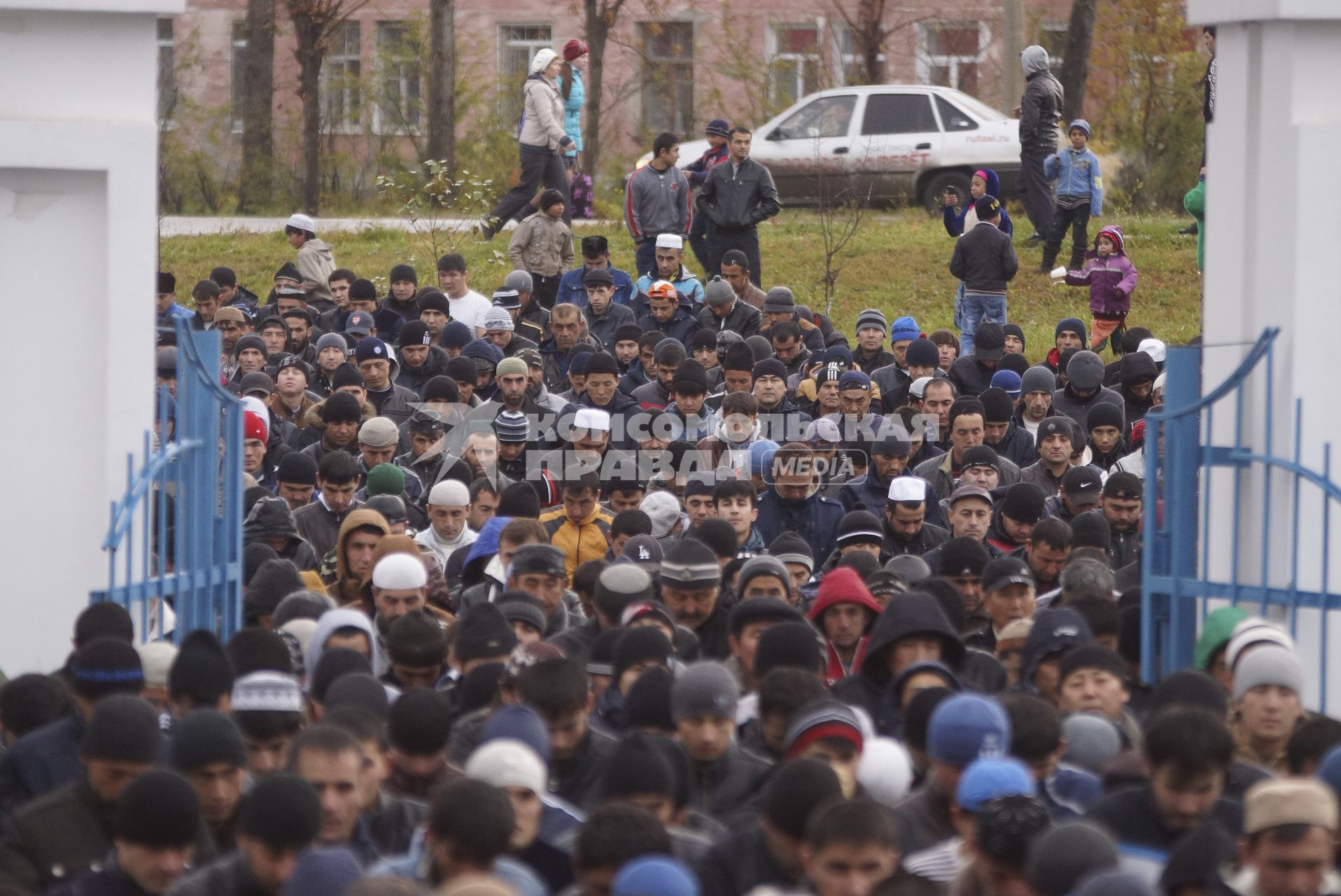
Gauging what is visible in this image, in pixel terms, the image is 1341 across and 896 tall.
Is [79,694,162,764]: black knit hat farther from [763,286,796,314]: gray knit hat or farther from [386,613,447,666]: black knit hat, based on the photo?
[763,286,796,314]: gray knit hat

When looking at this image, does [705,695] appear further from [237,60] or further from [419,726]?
[237,60]

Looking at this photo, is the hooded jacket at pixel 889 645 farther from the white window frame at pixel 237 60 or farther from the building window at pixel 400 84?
the white window frame at pixel 237 60

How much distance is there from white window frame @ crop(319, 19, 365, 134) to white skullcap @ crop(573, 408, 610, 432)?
21438 millimetres

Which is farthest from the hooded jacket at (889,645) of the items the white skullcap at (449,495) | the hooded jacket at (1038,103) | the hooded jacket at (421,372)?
the hooded jacket at (1038,103)

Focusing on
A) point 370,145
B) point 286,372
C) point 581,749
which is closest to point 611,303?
point 286,372

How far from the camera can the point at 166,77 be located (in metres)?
34.6

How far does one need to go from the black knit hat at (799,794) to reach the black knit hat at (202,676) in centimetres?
219

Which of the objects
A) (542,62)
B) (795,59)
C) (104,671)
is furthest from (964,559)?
(795,59)

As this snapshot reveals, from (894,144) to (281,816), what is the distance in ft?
71.1

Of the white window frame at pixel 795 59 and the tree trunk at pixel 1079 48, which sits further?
the white window frame at pixel 795 59

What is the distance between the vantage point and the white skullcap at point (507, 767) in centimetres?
609

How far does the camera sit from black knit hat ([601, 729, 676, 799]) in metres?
6.21

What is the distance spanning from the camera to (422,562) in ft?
31.6

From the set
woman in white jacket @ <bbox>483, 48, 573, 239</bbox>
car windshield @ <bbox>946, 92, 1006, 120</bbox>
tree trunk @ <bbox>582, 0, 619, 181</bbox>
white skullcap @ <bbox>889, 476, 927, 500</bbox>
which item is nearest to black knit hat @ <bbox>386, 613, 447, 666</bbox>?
white skullcap @ <bbox>889, 476, 927, 500</bbox>
